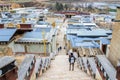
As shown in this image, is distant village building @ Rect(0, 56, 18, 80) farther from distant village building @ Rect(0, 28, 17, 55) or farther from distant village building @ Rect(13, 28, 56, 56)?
distant village building @ Rect(13, 28, 56, 56)

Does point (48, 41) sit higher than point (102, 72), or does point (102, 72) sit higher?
point (102, 72)

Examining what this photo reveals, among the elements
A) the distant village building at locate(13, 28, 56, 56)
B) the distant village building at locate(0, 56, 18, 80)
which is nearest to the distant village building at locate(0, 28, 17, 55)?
the distant village building at locate(13, 28, 56, 56)

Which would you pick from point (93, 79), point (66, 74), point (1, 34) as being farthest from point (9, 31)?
point (93, 79)

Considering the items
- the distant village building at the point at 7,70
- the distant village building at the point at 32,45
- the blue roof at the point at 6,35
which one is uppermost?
the distant village building at the point at 7,70

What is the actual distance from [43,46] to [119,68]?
12432 mm

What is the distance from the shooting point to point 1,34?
1633cm

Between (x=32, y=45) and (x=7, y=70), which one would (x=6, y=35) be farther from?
(x=7, y=70)

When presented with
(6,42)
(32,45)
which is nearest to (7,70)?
(6,42)

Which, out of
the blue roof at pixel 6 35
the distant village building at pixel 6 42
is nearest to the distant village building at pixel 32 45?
the distant village building at pixel 6 42

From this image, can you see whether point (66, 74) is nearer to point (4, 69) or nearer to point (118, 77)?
point (118, 77)

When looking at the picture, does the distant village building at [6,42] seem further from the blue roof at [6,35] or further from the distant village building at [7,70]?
the distant village building at [7,70]

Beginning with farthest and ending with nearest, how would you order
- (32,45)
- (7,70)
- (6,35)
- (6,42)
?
(32,45)
(6,35)
(6,42)
(7,70)

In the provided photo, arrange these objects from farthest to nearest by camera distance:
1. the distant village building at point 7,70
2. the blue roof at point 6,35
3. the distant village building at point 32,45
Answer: the distant village building at point 32,45
the blue roof at point 6,35
the distant village building at point 7,70

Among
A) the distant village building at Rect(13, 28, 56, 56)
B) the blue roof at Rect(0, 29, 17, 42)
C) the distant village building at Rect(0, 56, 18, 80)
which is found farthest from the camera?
the distant village building at Rect(13, 28, 56, 56)
